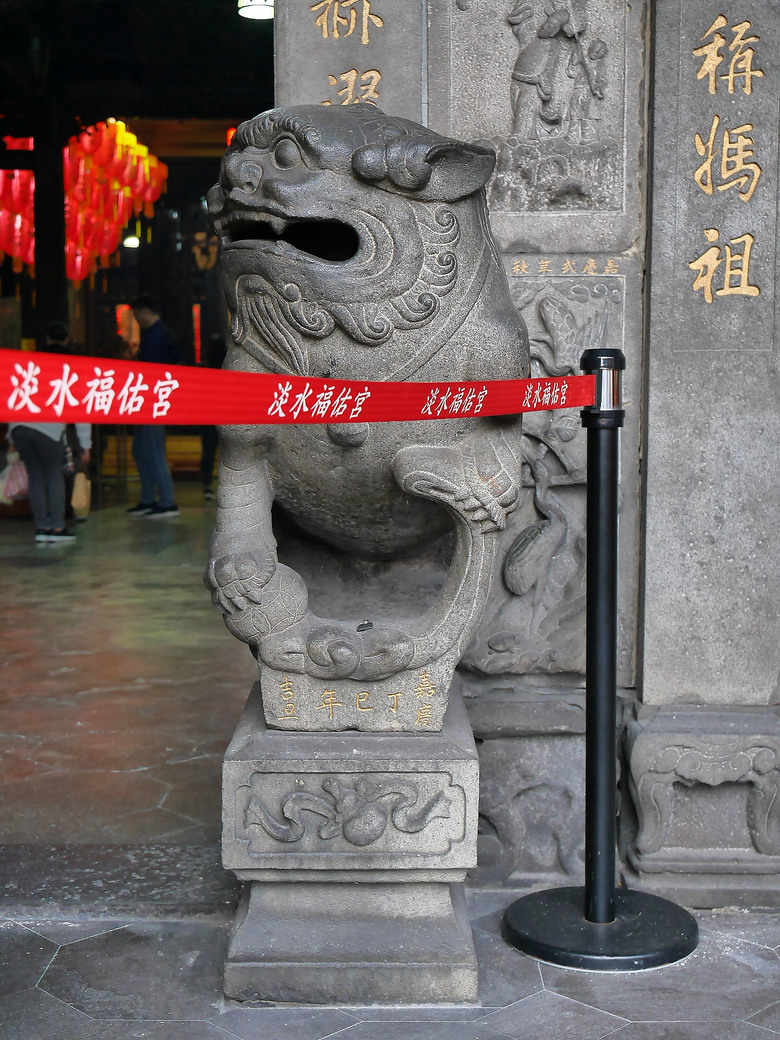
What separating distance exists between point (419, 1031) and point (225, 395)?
4.15ft

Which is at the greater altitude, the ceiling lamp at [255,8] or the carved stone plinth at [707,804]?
the ceiling lamp at [255,8]

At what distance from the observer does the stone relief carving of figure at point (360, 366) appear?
86.9 inches

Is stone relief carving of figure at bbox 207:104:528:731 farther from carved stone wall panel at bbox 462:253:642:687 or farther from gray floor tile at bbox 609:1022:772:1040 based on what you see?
gray floor tile at bbox 609:1022:772:1040

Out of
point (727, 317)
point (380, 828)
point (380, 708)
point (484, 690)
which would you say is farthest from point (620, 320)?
point (380, 828)

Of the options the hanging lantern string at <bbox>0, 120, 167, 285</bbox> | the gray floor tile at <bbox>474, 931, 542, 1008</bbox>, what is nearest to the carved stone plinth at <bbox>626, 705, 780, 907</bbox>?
the gray floor tile at <bbox>474, 931, 542, 1008</bbox>

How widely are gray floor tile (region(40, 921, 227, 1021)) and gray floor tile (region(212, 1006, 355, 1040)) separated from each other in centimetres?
5

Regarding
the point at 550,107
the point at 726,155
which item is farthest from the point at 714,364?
the point at 550,107

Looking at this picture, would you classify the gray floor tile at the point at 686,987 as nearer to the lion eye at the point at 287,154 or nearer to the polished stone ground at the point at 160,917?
the polished stone ground at the point at 160,917

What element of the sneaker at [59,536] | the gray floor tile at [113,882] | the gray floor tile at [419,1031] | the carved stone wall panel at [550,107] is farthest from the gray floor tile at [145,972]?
the sneaker at [59,536]

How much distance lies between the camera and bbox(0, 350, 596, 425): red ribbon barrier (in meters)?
1.55

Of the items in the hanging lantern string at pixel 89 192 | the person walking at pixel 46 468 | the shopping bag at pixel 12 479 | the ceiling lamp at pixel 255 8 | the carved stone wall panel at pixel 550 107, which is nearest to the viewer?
the carved stone wall panel at pixel 550 107

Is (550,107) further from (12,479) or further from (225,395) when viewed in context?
(12,479)

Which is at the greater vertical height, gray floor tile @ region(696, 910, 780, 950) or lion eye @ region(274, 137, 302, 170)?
lion eye @ region(274, 137, 302, 170)

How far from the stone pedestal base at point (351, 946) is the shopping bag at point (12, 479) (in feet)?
20.4
